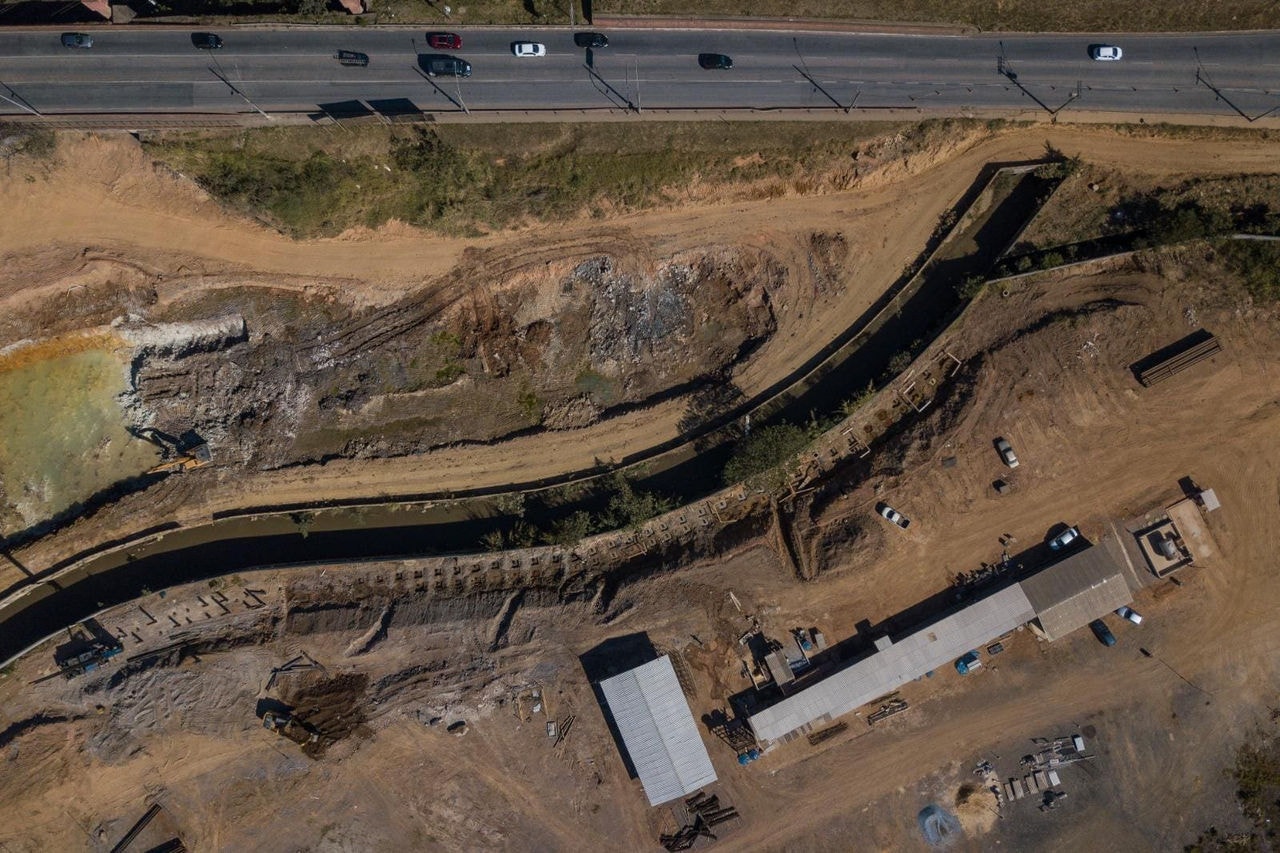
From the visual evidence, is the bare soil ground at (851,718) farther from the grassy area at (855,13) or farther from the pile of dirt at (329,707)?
the grassy area at (855,13)

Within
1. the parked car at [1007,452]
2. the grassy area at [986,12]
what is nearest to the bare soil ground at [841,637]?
the parked car at [1007,452]

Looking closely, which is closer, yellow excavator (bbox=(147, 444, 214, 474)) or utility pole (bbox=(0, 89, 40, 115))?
utility pole (bbox=(0, 89, 40, 115))

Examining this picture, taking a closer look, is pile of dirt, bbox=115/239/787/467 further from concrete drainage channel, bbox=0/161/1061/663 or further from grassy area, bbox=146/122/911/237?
grassy area, bbox=146/122/911/237

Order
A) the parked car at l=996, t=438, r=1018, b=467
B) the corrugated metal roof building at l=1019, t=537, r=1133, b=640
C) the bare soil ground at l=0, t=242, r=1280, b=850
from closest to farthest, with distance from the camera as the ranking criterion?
the corrugated metal roof building at l=1019, t=537, r=1133, b=640 → the bare soil ground at l=0, t=242, r=1280, b=850 → the parked car at l=996, t=438, r=1018, b=467

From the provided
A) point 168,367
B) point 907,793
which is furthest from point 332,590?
point 907,793

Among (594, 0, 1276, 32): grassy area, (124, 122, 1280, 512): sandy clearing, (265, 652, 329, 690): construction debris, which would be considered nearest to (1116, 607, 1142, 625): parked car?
(124, 122, 1280, 512): sandy clearing

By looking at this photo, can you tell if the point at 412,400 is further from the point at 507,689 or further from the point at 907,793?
the point at 907,793
